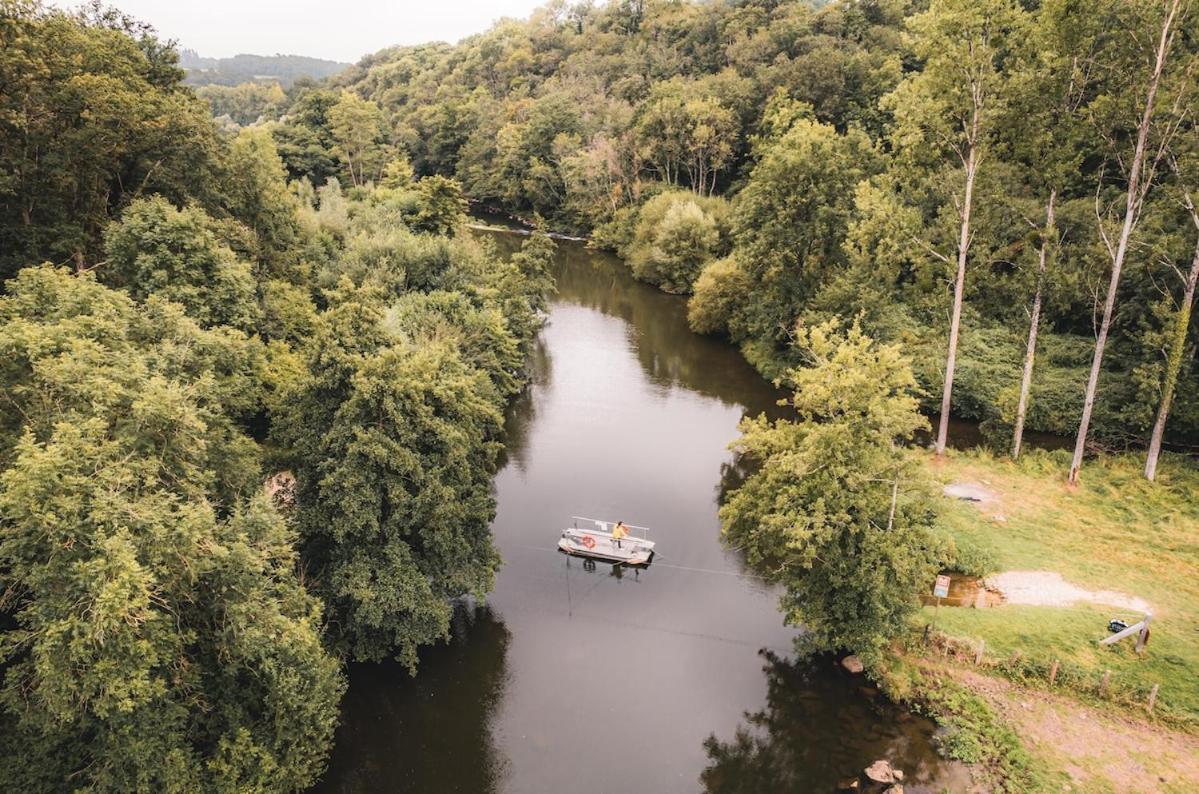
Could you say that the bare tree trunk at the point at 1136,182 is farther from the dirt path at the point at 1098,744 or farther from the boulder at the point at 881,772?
the boulder at the point at 881,772

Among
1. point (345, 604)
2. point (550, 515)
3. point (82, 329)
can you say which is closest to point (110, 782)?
point (345, 604)

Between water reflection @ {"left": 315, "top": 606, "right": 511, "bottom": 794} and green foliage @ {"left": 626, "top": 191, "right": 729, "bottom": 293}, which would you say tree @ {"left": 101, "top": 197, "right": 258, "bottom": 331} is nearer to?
water reflection @ {"left": 315, "top": 606, "right": 511, "bottom": 794}

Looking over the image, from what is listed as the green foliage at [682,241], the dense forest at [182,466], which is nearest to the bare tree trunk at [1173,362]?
the dense forest at [182,466]

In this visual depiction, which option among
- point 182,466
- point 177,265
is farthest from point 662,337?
point 182,466

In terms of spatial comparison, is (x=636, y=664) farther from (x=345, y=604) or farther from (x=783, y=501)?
(x=345, y=604)

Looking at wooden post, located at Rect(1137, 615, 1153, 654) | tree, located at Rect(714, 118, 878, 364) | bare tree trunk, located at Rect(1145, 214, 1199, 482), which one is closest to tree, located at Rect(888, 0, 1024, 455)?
bare tree trunk, located at Rect(1145, 214, 1199, 482)
